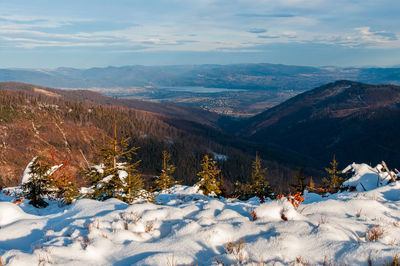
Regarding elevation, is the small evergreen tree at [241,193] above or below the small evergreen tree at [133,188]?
below

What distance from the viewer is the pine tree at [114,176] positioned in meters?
14.3

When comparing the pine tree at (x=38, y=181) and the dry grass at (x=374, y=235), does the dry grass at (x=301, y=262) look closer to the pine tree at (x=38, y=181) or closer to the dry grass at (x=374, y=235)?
the dry grass at (x=374, y=235)

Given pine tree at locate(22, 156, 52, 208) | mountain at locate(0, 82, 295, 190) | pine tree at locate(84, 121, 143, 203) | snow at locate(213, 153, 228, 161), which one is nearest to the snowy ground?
pine tree at locate(84, 121, 143, 203)

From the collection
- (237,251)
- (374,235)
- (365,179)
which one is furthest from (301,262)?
(365,179)

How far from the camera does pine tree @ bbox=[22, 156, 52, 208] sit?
14.2 meters

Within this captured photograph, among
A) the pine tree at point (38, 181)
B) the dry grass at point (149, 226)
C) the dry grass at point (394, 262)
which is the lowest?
the pine tree at point (38, 181)

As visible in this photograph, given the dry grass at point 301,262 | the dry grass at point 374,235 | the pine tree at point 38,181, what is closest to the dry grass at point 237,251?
the dry grass at point 301,262

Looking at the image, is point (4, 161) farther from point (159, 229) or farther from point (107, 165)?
point (159, 229)

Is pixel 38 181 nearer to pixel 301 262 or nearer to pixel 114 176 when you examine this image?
pixel 114 176

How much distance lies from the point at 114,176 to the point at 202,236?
9608 millimetres

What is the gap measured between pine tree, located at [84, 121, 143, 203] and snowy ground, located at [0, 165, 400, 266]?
4.84 m

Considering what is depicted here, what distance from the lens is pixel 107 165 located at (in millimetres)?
16109

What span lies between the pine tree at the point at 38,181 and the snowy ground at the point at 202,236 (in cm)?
580

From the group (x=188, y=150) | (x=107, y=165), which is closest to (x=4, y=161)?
(x=188, y=150)
